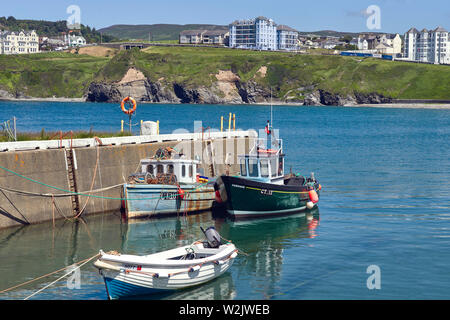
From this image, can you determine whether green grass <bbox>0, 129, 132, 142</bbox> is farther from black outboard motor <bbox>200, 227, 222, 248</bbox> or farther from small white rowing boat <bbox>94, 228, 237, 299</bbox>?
small white rowing boat <bbox>94, 228, 237, 299</bbox>

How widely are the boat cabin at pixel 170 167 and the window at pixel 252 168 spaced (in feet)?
11.1

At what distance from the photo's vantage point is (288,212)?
36.7 m

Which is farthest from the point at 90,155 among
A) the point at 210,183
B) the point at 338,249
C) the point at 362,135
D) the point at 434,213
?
the point at 362,135

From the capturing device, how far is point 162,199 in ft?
112

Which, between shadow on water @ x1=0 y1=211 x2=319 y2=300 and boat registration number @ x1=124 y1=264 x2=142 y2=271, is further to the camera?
shadow on water @ x1=0 y1=211 x2=319 y2=300

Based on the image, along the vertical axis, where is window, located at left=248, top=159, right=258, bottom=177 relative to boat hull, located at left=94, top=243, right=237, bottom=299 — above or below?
above

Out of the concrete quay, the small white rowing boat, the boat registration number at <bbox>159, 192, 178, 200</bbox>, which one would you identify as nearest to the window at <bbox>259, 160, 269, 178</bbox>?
the boat registration number at <bbox>159, 192, 178, 200</bbox>

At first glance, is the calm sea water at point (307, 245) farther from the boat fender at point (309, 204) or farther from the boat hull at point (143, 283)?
the boat fender at point (309, 204)

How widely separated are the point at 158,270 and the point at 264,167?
1608 centimetres

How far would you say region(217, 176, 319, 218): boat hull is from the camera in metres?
33.9

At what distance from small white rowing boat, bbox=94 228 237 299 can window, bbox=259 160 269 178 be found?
12869 millimetres

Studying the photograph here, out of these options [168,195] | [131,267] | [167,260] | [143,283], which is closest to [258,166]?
[168,195]

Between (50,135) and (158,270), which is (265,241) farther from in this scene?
(50,135)

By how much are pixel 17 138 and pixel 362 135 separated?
76.1 m
